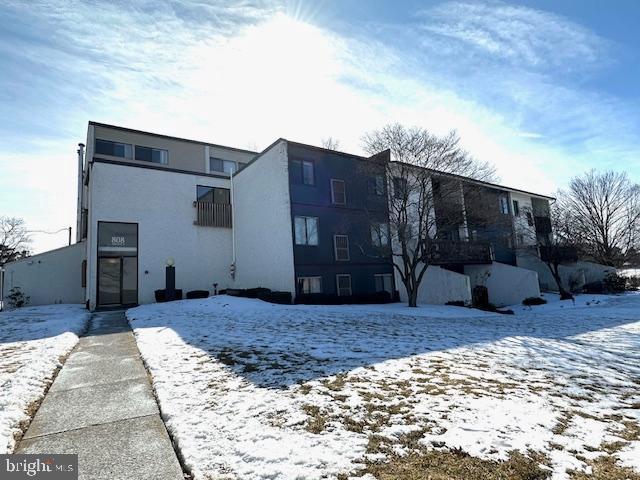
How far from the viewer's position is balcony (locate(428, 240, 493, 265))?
1792 cm

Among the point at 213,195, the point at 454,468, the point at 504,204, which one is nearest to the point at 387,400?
the point at 454,468

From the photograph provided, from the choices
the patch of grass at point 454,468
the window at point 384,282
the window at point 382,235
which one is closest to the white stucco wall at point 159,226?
the window at point 382,235

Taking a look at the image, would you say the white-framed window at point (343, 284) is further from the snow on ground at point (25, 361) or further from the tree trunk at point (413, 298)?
the snow on ground at point (25, 361)

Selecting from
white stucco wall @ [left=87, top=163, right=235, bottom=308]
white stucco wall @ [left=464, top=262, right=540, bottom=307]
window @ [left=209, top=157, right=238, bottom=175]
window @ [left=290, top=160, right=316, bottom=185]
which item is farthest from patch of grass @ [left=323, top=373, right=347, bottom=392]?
window @ [left=209, top=157, right=238, bottom=175]

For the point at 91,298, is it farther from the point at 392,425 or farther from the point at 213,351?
the point at 392,425

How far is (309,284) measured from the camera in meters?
18.2

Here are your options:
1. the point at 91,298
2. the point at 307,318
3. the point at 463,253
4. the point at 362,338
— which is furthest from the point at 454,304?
the point at 91,298

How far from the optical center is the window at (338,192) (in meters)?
20.1

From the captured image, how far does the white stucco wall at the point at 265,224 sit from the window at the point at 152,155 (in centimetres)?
746

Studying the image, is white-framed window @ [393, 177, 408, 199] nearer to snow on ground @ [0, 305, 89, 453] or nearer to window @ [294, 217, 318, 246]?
window @ [294, 217, 318, 246]

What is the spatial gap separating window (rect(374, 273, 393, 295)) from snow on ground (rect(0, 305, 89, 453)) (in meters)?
14.7

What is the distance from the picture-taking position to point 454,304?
1858cm

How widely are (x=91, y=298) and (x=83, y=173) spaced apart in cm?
1440

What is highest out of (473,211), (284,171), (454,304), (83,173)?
(83,173)
